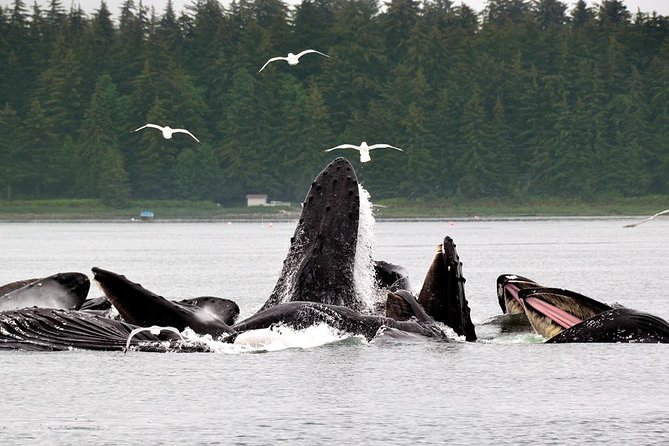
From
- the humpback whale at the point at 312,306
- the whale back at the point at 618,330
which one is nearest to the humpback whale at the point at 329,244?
the humpback whale at the point at 312,306

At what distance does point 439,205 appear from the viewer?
15200 cm

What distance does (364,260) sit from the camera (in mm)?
21516

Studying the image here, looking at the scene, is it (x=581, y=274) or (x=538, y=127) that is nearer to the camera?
(x=581, y=274)

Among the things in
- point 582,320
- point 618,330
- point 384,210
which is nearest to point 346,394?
point 618,330

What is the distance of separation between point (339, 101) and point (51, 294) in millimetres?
149951

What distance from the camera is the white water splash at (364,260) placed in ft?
69.8

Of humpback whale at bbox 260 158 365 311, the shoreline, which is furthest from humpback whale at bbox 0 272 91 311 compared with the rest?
the shoreline

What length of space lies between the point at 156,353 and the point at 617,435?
22.5 ft

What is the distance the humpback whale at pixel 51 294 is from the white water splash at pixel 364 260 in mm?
3846

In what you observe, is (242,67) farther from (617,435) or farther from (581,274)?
(617,435)

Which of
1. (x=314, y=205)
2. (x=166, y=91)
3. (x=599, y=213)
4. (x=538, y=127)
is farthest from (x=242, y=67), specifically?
(x=314, y=205)

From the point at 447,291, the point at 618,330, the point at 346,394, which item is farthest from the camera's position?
the point at 618,330

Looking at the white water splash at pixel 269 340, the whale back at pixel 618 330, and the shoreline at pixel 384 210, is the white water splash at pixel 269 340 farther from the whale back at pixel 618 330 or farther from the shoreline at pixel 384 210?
the shoreline at pixel 384 210

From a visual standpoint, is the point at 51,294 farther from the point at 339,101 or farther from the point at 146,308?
the point at 339,101
